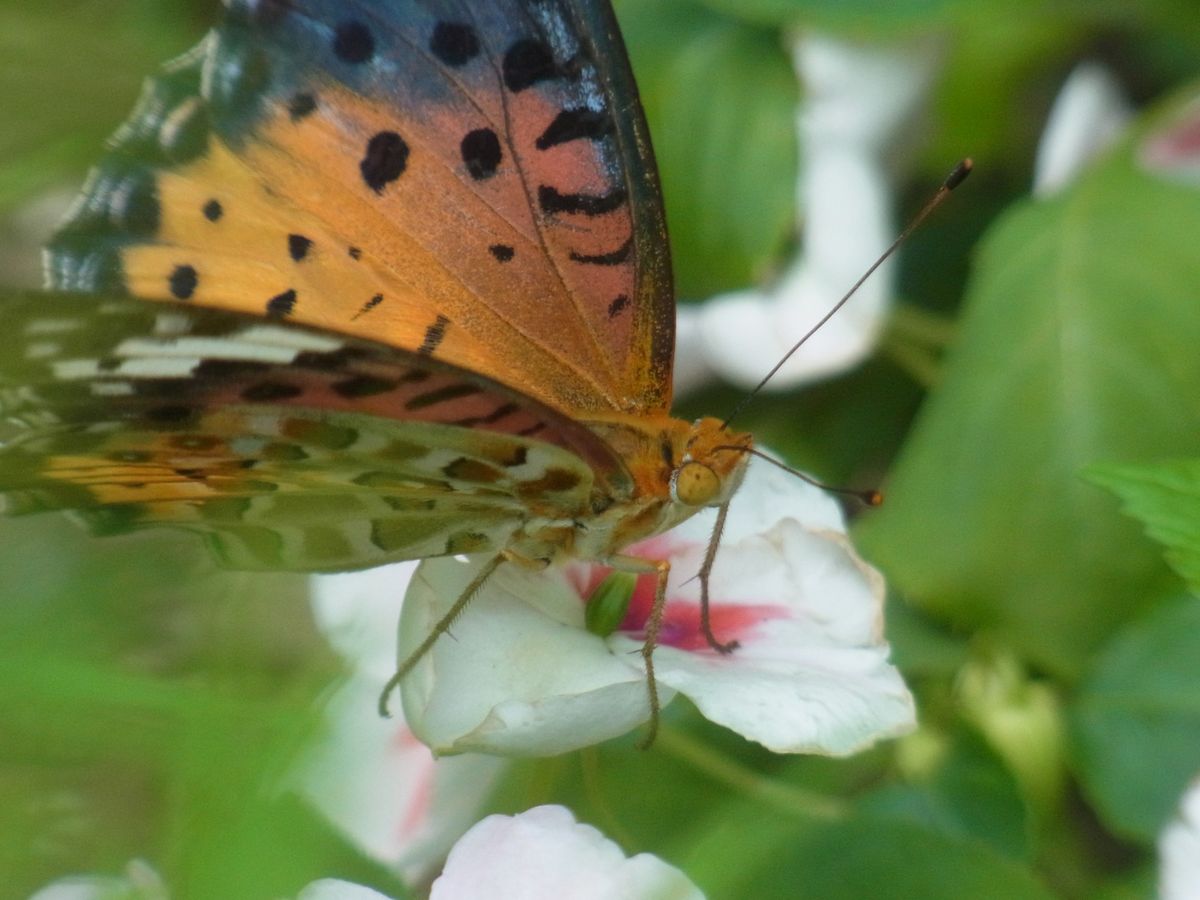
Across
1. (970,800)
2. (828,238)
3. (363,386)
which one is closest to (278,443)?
(363,386)

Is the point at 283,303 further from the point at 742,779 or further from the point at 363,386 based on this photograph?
the point at 742,779

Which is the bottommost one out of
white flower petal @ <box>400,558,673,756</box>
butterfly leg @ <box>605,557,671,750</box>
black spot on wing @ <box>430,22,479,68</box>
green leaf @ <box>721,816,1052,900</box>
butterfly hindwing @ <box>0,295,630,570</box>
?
green leaf @ <box>721,816,1052,900</box>

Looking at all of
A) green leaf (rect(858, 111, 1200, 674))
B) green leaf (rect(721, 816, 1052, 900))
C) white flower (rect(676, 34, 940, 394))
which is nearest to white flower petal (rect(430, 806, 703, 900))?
green leaf (rect(721, 816, 1052, 900))

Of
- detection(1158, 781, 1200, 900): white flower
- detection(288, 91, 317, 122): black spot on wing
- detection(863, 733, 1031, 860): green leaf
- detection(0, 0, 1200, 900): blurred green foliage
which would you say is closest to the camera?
detection(0, 0, 1200, 900): blurred green foliage

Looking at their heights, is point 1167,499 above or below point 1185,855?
above

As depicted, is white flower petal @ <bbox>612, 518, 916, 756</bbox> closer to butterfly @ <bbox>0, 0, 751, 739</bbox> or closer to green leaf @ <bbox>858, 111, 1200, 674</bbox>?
butterfly @ <bbox>0, 0, 751, 739</bbox>

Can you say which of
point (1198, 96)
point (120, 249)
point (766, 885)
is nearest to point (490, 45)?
point (120, 249)
